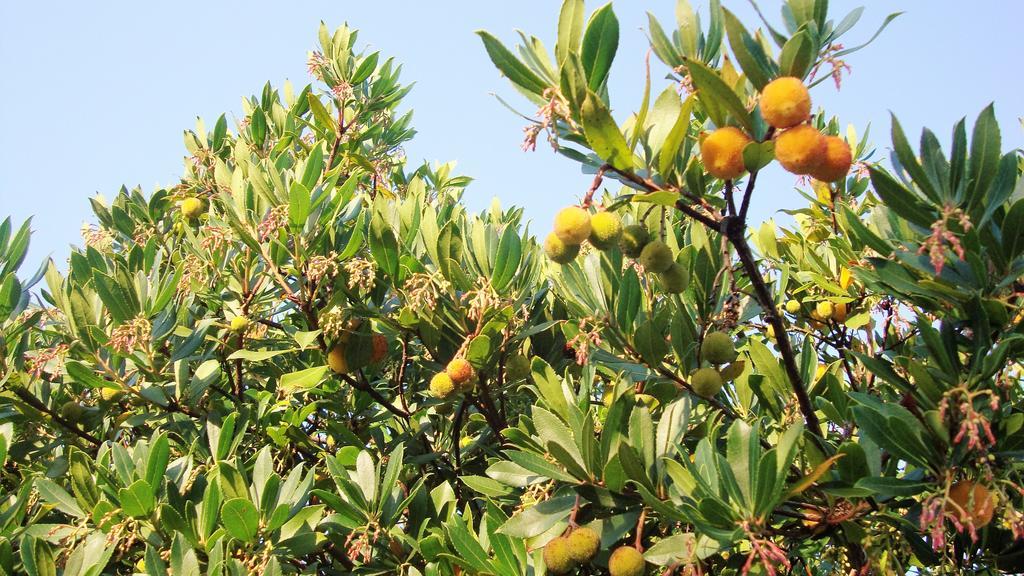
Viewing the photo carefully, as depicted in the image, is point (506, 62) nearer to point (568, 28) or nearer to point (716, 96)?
point (568, 28)

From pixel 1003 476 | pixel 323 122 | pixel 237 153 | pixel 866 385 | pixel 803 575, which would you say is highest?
pixel 323 122

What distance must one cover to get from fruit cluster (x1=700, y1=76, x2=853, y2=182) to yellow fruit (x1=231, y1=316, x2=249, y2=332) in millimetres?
2018

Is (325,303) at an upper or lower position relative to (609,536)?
upper

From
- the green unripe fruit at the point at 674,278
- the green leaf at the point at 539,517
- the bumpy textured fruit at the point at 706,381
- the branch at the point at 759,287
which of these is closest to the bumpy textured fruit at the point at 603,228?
the green unripe fruit at the point at 674,278

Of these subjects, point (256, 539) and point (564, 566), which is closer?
point (564, 566)

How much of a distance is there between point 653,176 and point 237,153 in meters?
2.18

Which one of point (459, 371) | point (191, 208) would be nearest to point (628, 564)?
point (459, 371)

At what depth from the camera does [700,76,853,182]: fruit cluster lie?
1756 mm

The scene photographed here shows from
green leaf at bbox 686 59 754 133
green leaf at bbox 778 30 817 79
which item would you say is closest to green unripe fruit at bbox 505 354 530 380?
green leaf at bbox 686 59 754 133

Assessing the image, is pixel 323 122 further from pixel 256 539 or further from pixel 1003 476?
pixel 1003 476

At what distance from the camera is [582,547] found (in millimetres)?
2168

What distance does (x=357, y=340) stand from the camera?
10.8 ft

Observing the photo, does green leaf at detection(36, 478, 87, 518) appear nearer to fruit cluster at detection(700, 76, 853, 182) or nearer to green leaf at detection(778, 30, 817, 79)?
fruit cluster at detection(700, 76, 853, 182)

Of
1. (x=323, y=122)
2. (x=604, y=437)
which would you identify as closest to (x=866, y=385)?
(x=604, y=437)
